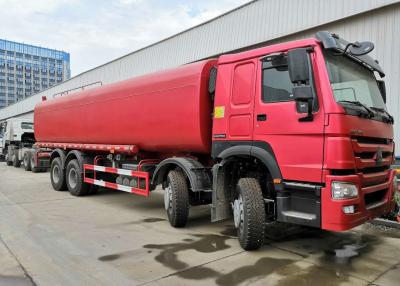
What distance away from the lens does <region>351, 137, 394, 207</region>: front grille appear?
4.60 meters

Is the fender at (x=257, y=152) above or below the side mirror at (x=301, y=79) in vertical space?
below

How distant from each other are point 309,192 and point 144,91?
4.05m

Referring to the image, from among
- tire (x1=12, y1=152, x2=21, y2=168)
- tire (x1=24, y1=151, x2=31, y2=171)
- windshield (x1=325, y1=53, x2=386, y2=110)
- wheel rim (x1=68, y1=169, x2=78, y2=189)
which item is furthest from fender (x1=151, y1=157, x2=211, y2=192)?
tire (x1=12, y1=152, x2=21, y2=168)

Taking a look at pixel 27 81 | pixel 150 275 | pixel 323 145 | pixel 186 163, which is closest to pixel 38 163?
pixel 186 163

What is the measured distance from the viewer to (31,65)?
50.1m

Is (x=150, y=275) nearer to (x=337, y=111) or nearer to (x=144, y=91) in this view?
(x=337, y=111)

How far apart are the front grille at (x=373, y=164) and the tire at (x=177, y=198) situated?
114 inches

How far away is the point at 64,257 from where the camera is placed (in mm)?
5160

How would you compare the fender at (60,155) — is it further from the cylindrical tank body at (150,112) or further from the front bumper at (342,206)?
the front bumper at (342,206)

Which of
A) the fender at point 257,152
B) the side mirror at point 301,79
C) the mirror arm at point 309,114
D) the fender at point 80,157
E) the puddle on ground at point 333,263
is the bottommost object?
the puddle on ground at point 333,263

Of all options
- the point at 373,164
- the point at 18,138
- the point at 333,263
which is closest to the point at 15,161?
the point at 18,138

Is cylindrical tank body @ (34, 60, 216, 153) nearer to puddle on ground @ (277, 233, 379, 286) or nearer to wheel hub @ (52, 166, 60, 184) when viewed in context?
wheel hub @ (52, 166, 60, 184)

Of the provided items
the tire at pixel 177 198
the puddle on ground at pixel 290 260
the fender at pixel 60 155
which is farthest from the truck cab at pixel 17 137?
the puddle on ground at pixel 290 260

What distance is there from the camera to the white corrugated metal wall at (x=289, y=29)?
9062 millimetres
